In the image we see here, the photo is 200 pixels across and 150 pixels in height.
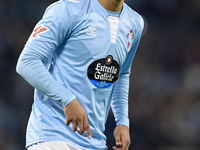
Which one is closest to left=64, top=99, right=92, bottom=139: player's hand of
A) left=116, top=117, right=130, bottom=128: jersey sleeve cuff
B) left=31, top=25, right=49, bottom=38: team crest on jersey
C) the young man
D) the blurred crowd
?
the young man

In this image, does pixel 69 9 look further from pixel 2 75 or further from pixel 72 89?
pixel 2 75

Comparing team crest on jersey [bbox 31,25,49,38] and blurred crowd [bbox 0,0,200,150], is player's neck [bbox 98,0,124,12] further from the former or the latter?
blurred crowd [bbox 0,0,200,150]

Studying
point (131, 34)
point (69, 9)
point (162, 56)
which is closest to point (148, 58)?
point (162, 56)

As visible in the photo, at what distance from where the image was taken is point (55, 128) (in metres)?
1.71

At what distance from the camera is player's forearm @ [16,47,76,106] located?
1576mm

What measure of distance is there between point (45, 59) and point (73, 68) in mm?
164

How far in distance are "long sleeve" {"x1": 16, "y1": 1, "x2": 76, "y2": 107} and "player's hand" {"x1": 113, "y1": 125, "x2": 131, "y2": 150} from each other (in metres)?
0.55

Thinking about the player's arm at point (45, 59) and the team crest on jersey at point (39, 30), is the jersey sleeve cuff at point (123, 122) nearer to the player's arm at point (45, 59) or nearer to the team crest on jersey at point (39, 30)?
the player's arm at point (45, 59)

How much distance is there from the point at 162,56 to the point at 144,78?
483 millimetres

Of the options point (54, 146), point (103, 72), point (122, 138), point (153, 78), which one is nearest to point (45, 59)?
point (103, 72)

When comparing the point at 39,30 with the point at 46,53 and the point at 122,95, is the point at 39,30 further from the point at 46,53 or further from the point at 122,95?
the point at 122,95

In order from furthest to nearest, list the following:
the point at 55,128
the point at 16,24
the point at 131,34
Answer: the point at 16,24 < the point at 131,34 < the point at 55,128

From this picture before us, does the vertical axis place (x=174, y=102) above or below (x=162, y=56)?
below

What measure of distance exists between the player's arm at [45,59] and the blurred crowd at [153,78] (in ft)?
10.4
